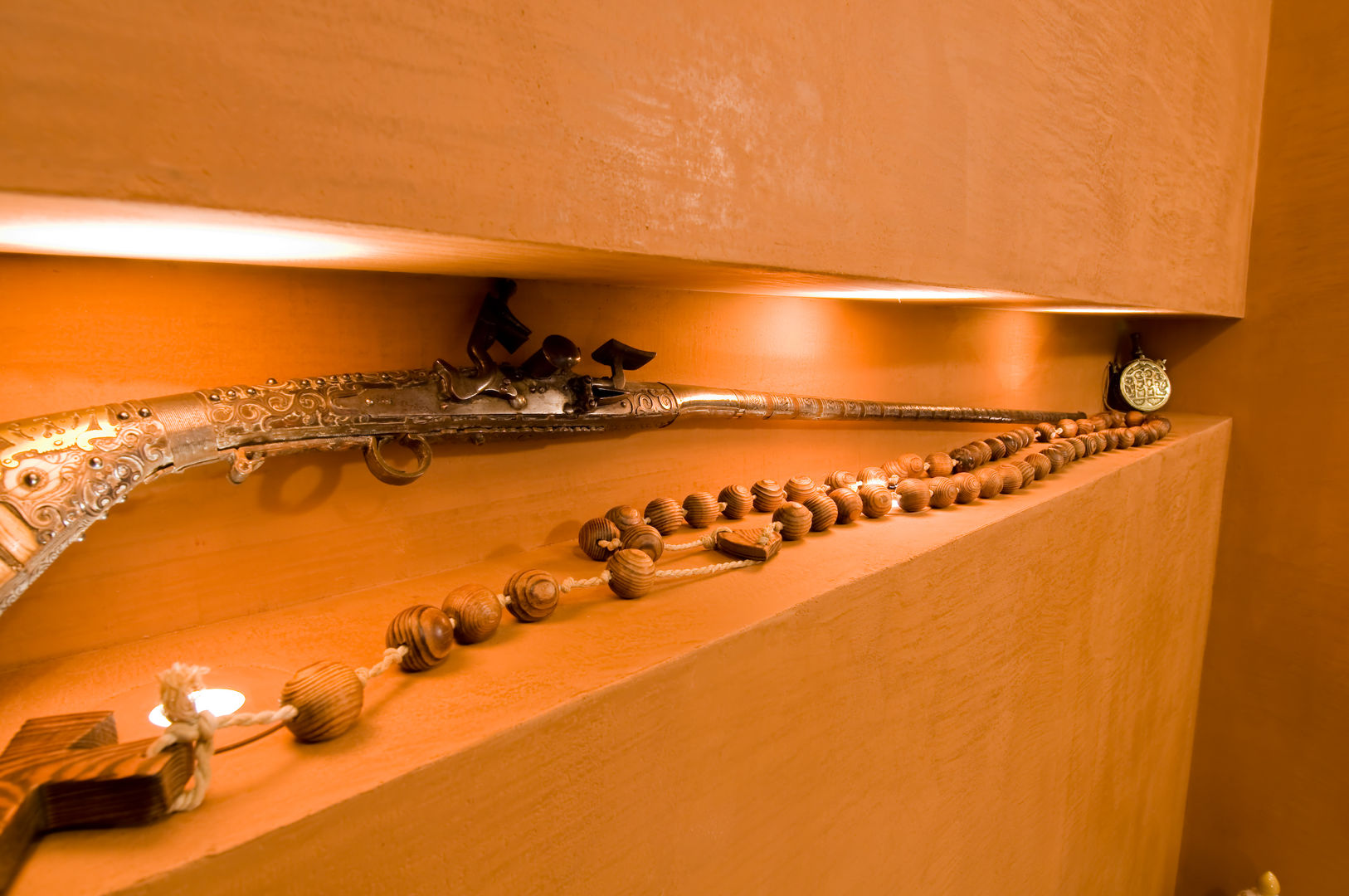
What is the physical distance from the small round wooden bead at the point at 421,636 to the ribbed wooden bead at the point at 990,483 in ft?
3.51

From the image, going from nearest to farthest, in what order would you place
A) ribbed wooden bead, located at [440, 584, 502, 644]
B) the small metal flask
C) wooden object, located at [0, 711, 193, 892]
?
wooden object, located at [0, 711, 193, 892] → ribbed wooden bead, located at [440, 584, 502, 644] → the small metal flask

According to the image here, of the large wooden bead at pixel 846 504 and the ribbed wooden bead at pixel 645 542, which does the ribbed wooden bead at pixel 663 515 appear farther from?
the large wooden bead at pixel 846 504

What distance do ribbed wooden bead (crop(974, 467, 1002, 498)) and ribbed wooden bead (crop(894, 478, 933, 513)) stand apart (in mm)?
156

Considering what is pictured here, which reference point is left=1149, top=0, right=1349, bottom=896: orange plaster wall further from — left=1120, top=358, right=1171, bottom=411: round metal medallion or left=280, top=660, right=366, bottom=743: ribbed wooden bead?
left=280, top=660, right=366, bottom=743: ribbed wooden bead

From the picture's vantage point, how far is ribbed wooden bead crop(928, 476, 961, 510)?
4.14 ft

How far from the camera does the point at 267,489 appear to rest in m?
0.75

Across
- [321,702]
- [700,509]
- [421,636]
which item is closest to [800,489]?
[700,509]

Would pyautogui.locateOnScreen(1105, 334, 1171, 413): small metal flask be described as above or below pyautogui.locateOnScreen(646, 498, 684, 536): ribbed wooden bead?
above

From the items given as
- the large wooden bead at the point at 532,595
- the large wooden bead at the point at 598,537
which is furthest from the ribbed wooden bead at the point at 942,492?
the large wooden bead at the point at 532,595

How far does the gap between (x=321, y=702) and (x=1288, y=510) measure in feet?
9.73

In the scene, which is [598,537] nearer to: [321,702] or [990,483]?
[321,702]

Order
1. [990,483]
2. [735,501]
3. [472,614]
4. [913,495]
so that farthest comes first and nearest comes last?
[990,483]
[913,495]
[735,501]
[472,614]

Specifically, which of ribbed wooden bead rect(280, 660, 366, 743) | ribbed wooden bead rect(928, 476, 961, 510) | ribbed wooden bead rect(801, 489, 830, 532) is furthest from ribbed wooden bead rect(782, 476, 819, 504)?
ribbed wooden bead rect(280, 660, 366, 743)

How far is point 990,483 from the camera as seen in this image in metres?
1.33
